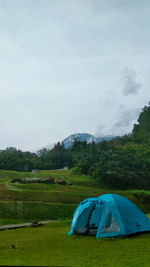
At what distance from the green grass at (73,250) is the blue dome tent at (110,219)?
0.54 m

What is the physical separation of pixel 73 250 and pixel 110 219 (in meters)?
3.67

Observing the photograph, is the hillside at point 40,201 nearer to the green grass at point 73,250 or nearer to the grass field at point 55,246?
the grass field at point 55,246

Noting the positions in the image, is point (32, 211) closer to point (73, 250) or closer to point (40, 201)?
point (40, 201)

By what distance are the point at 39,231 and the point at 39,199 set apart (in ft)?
44.6

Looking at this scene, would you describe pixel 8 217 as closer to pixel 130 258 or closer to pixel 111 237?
pixel 111 237

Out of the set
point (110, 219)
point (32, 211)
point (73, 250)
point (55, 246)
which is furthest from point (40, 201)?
point (73, 250)

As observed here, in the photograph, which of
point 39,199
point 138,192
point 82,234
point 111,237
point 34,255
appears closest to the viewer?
point 34,255

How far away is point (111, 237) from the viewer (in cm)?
1616

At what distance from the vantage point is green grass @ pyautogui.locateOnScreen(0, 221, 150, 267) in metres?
10.8

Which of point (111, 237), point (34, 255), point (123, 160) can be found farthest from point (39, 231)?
point (123, 160)

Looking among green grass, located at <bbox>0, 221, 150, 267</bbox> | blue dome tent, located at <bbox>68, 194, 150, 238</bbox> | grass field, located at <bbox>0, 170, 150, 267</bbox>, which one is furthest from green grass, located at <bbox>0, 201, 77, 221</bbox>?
blue dome tent, located at <bbox>68, 194, 150, 238</bbox>

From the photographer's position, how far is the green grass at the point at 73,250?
1081 centimetres

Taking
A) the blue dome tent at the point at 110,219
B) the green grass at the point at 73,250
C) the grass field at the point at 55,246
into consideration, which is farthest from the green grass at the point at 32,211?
the blue dome tent at the point at 110,219

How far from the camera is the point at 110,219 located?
16.4m
